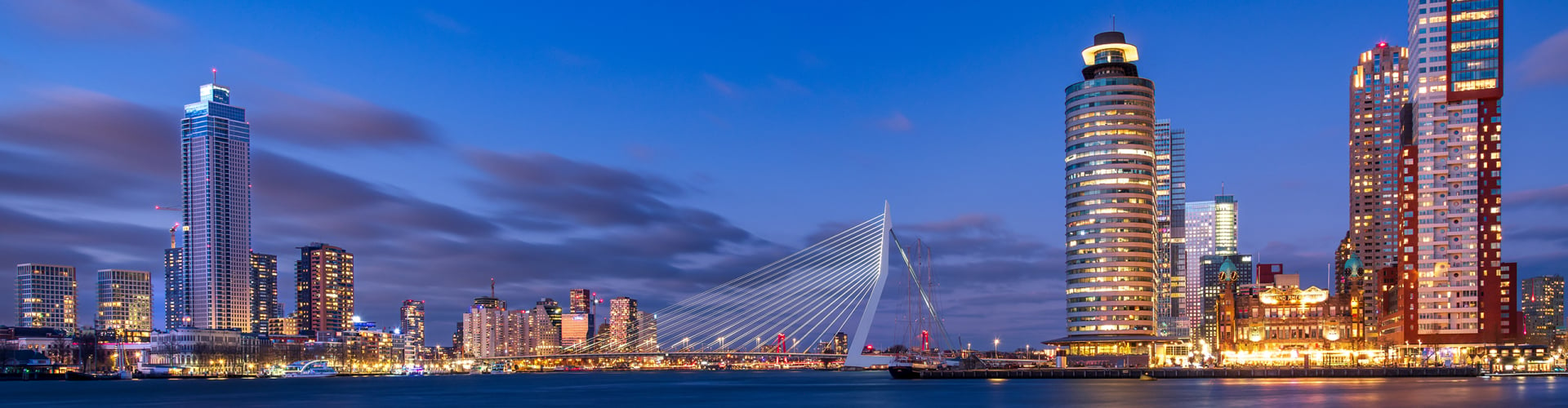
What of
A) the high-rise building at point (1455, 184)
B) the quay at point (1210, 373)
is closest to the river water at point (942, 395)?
the quay at point (1210, 373)

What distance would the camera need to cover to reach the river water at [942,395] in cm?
10588

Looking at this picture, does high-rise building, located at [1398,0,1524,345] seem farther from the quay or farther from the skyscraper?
the quay

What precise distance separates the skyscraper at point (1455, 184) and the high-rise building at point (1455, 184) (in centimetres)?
11

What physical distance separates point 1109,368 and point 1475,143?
58140 millimetres

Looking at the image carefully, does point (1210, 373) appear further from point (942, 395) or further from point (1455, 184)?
point (942, 395)

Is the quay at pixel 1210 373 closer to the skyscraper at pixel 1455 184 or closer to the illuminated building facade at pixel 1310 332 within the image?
the skyscraper at pixel 1455 184

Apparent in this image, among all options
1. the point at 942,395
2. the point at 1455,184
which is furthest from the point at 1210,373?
the point at 942,395

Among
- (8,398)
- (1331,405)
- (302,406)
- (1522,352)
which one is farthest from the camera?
(1522,352)

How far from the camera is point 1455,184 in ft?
591

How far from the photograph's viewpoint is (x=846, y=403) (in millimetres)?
113875

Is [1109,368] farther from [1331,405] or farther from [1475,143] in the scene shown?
[1331,405]

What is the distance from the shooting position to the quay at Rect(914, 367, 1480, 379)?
16062cm

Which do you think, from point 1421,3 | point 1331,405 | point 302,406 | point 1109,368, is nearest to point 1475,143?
point 1421,3

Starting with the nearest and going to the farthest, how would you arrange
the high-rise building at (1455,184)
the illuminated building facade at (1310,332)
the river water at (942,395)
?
the river water at (942,395) → the high-rise building at (1455,184) → the illuminated building facade at (1310,332)
